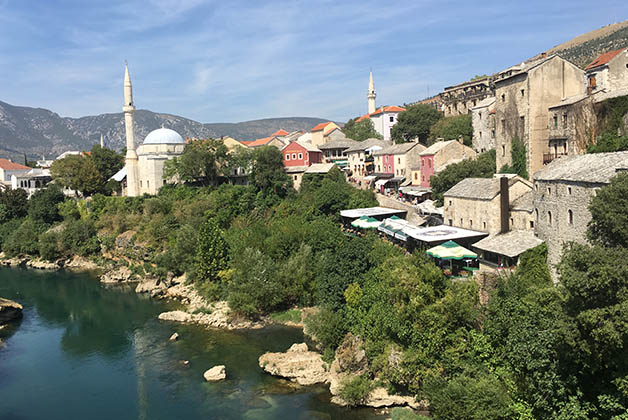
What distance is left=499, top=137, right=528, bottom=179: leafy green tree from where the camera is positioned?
29.5 m

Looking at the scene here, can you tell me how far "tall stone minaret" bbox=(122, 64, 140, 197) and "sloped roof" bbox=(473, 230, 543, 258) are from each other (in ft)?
126

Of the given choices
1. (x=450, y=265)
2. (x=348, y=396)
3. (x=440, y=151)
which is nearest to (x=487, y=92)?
(x=440, y=151)

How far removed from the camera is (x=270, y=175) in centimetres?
4481

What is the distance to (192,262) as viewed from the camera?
35.7 m

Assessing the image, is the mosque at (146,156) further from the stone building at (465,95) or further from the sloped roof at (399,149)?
the stone building at (465,95)

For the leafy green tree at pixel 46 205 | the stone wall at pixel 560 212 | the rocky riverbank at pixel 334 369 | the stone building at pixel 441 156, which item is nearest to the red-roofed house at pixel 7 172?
the leafy green tree at pixel 46 205

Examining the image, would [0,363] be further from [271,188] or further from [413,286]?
[271,188]

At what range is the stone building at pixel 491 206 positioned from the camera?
24.7 meters

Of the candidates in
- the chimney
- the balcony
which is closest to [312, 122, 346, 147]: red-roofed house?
the balcony

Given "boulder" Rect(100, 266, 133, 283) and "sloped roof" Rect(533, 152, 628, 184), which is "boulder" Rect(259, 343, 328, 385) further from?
"boulder" Rect(100, 266, 133, 283)

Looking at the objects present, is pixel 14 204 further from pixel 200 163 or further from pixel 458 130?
pixel 458 130

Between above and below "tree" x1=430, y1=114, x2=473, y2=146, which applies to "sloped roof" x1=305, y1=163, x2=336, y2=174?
below

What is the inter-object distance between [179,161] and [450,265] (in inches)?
1217

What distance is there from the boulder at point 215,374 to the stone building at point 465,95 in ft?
116
